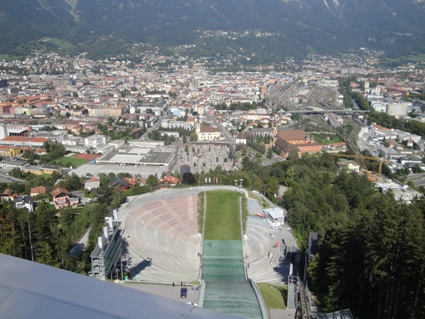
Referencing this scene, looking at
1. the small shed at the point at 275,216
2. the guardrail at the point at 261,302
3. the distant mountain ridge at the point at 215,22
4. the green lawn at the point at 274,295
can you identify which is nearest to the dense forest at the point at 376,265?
the green lawn at the point at 274,295

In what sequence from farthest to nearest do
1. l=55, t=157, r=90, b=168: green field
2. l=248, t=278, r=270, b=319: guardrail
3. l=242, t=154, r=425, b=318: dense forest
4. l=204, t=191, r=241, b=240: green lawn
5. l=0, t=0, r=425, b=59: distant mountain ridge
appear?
1. l=0, t=0, r=425, b=59: distant mountain ridge
2. l=55, t=157, r=90, b=168: green field
3. l=204, t=191, r=241, b=240: green lawn
4. l=248, t=278, r=270, b=319: guardrail
5. l=242, t=154, r=425, b=318: dense forest

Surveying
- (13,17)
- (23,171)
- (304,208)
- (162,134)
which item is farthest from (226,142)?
(13,17)

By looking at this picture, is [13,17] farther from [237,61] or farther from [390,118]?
[390,118]

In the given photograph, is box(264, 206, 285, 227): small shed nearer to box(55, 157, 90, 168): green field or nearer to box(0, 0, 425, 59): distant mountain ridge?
box(55, 157, 90, 168): green field

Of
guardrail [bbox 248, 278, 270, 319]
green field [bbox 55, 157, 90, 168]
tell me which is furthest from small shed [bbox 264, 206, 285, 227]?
green field [bbox 55, 157, 90, 168]

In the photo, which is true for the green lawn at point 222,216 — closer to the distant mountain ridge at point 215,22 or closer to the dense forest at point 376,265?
the dense forest at point 376,265

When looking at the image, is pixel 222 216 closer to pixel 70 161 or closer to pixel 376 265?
pixel 376 265

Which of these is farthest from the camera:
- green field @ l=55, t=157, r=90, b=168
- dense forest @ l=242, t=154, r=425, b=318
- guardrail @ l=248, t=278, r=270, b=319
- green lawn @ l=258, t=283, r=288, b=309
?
green field @ l=55, t=157, r=90, b=168
